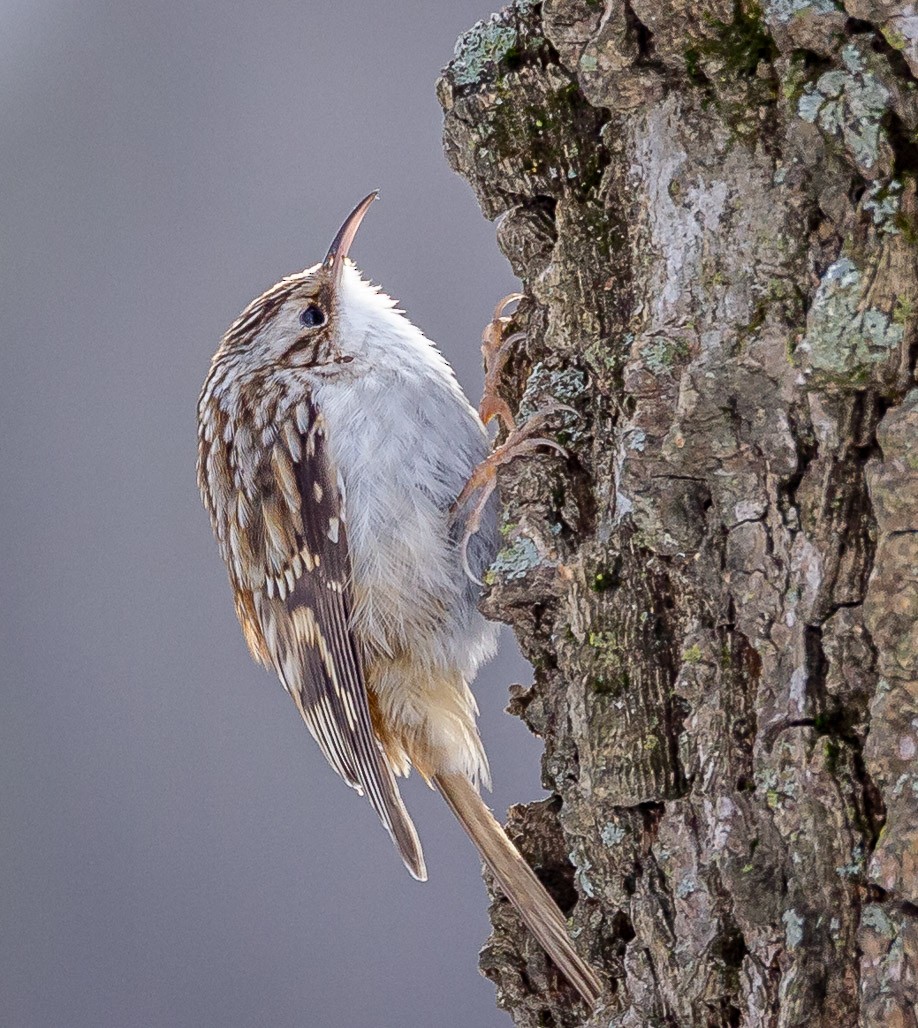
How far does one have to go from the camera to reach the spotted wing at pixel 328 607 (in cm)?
201

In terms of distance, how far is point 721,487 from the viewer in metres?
1.18

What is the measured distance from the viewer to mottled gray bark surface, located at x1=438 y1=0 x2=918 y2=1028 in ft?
3.45

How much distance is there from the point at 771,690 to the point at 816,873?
0.17 metres

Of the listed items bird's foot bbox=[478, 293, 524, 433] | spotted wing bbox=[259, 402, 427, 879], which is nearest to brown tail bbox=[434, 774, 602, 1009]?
Result: spotted wing bbox=[259, 402, 427, 879]

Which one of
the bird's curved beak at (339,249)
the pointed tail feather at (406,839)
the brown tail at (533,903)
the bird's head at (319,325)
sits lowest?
the brown tail at (533,903)

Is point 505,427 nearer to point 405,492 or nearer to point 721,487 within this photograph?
point 405,492

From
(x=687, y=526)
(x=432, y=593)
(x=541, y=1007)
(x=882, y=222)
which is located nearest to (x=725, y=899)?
(x=687, y=526)

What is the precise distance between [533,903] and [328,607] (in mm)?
678

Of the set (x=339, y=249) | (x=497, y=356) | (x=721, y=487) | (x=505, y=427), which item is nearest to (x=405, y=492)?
(x=505, y=427)

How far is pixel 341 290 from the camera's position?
217 cm

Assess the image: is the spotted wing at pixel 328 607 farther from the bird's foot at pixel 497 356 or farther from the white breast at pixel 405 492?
the bird's foot at pixel 497 356

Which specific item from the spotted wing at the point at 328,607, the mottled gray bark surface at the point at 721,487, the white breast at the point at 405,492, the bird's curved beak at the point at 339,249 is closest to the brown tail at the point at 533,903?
the mottled gray bark surface at the point at 721,487

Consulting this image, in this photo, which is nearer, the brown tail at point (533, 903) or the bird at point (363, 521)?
the brown tail at point (533, 903)

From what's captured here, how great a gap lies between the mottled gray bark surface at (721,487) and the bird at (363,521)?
19.9 inches
